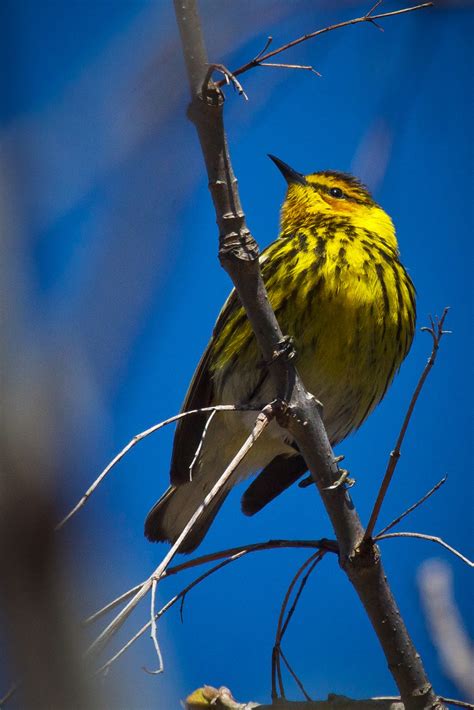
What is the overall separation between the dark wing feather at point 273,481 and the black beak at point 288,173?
161 centimetres

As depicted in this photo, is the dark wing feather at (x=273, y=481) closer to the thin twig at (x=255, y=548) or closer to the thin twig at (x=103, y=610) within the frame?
the thin twig at (x=255, y=548)

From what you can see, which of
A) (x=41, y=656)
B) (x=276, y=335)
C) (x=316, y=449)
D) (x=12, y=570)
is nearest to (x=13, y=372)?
(x=12, y=570)

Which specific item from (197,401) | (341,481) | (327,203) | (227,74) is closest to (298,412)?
(341,481)

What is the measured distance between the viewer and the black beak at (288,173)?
5161 mm

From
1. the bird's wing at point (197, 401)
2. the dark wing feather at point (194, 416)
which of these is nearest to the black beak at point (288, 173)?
the bird's wing at point (197, 401)

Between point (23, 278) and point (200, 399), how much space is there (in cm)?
323

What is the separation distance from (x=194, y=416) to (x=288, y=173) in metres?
1.75

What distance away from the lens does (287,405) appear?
9.33ft

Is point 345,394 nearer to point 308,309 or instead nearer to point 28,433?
point 308,309

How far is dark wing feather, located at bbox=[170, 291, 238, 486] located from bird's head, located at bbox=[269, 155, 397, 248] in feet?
2.46

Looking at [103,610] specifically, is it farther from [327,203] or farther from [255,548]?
[327,203]

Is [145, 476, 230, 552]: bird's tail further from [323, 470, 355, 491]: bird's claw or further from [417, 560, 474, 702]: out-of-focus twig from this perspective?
[323, 470, 355, 491]: bird's claw

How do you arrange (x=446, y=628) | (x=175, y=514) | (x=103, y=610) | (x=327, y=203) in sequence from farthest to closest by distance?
(x=327, y=203)
(x=175, y=514)
(x=446, y=628)
(x=103, y=610)

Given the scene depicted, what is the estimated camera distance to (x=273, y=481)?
4617 millimetres
